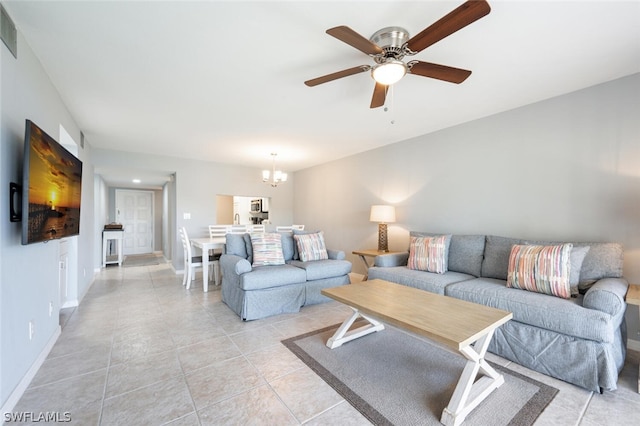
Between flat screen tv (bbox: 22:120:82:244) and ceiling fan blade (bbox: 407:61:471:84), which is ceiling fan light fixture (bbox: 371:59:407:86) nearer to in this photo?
ceiling fan blade (bbox: 407:61:471:84)

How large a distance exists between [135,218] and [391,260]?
26.1 feet

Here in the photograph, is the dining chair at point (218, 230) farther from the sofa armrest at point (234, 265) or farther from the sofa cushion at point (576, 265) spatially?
the sofa cushion at point (576, 265)

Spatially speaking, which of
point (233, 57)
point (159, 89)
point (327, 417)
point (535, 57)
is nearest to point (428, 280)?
point (327, 417)

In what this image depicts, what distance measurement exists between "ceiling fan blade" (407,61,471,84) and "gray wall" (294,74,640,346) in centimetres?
172

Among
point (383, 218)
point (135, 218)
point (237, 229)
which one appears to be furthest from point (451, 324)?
point (135, 218)

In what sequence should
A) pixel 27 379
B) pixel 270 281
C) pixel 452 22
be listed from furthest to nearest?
1. pixel 270 281
2. pixel 27 379
3. pixel 452 22

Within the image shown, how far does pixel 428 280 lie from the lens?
285 cm

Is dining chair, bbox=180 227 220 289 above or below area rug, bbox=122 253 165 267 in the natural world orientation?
above

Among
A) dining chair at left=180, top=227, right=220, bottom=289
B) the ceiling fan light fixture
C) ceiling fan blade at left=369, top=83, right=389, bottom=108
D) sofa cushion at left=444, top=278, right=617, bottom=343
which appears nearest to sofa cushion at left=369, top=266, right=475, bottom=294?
sofa cushion at left=444, top=278, right=617, bottom=343

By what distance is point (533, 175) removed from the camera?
2932mm

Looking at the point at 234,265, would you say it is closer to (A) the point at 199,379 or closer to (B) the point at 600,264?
(A) the point at 199,379

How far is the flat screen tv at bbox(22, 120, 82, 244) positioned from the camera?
159 centimetres

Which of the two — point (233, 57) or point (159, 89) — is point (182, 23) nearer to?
point (233, 57)

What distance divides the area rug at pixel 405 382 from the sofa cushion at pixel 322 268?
0.99m
